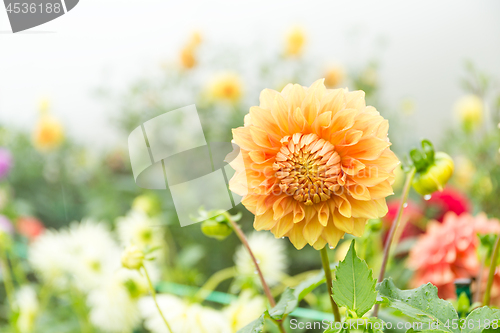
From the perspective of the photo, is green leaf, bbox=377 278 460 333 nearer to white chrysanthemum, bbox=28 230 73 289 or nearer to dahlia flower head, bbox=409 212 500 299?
dahlia flower head, bbox=409 212 500 299

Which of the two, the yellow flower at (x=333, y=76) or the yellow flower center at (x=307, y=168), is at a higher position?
the yellow flower center at (x=307, y=168)

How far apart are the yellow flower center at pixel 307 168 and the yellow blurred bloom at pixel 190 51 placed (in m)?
0.80

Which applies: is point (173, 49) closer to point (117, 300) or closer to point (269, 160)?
point (117, 300)

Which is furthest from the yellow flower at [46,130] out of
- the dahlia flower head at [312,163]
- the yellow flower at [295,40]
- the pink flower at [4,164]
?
the dahlia flower head at [312,163]

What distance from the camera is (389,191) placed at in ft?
0.61

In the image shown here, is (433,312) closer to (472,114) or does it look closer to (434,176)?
(434,176)

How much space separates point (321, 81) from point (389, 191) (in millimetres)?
70

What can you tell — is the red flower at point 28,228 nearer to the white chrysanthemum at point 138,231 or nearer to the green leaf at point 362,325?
the white chrysanthemum at point 138,231

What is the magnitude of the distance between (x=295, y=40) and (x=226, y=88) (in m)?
0.23

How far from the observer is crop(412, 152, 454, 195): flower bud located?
0.78 feet

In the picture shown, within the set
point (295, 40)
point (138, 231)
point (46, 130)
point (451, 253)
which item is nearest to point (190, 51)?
point (295, 40)

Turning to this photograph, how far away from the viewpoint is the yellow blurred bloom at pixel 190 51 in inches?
36.6

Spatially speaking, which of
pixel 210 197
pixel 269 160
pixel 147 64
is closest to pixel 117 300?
pixel 210 197

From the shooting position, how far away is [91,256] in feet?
1.51
